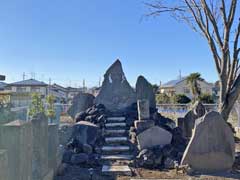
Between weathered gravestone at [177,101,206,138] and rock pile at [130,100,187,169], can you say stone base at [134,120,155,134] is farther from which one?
weathered gravestone at [177,101,206,138]

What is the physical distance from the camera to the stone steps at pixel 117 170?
574cm

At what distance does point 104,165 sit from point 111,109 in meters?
4.33

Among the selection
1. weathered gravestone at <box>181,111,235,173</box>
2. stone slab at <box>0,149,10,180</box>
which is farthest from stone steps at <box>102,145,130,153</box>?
stone slab at <box>0,149,10,180</box>

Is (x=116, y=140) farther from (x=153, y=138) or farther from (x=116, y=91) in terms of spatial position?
(x=116, y=91)

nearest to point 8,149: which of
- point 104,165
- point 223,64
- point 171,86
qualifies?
point 104,165

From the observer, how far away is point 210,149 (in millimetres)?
5664

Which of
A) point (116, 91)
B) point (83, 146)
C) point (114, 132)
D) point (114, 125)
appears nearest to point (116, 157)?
point (83, 146)

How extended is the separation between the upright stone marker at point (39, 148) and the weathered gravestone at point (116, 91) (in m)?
6.26

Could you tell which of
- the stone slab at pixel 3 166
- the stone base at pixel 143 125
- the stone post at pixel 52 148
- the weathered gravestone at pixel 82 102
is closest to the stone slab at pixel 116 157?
the stone base at pixel 143 125

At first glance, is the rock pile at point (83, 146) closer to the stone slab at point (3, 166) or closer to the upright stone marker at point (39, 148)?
the upright stone marker at point (39, 148)

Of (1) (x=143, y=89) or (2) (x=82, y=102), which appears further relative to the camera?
(2) (x=82, y=102)

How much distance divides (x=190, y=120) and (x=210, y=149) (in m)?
2.68

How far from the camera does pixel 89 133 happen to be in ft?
25.4

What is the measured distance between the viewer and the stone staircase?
6.04 m
